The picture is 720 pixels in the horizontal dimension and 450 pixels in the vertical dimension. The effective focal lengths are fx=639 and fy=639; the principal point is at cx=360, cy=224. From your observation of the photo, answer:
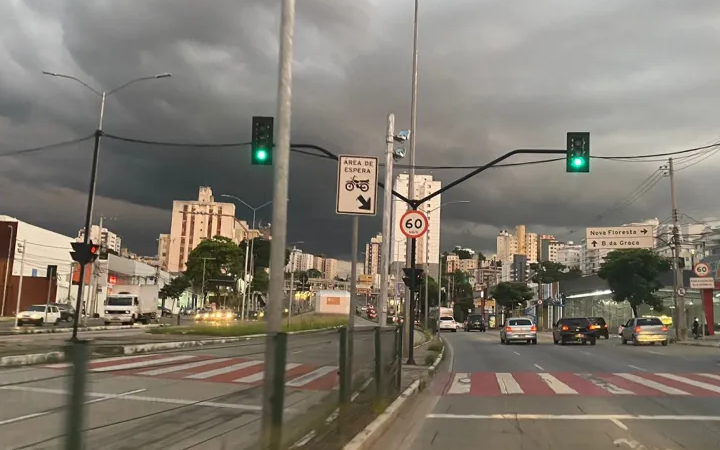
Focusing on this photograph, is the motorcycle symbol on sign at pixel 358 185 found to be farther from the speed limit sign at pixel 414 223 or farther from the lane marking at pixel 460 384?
the speed limit sign at pixel 414 223

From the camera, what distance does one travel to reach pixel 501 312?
12381 centimetres

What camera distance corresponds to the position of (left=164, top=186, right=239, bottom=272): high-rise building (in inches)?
4511

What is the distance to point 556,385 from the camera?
621 inches

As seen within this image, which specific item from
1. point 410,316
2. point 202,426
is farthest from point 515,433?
point 410,316

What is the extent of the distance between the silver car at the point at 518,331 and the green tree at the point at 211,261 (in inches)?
2263

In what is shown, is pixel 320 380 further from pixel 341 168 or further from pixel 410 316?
pixel 410 316

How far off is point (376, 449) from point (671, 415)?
5.84 m

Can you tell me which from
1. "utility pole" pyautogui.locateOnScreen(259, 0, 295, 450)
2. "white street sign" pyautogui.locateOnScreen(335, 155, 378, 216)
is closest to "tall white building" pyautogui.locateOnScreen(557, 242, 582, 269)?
"white street sign" pyautogui.locateOnScreen(335, 155, 378, 216)

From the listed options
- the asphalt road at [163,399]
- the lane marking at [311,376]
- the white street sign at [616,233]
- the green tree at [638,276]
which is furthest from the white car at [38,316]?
the green tree at [638,276]

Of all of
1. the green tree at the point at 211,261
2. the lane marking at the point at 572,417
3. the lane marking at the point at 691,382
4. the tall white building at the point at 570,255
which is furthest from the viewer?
the tall white building at the point at 570,255

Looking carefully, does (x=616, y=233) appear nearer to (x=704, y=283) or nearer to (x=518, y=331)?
(x=704, y=283)

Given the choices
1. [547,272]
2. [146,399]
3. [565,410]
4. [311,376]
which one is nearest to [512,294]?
[547,272]

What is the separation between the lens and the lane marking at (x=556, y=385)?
47.8ft

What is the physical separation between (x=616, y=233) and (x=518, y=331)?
26.4 ft
